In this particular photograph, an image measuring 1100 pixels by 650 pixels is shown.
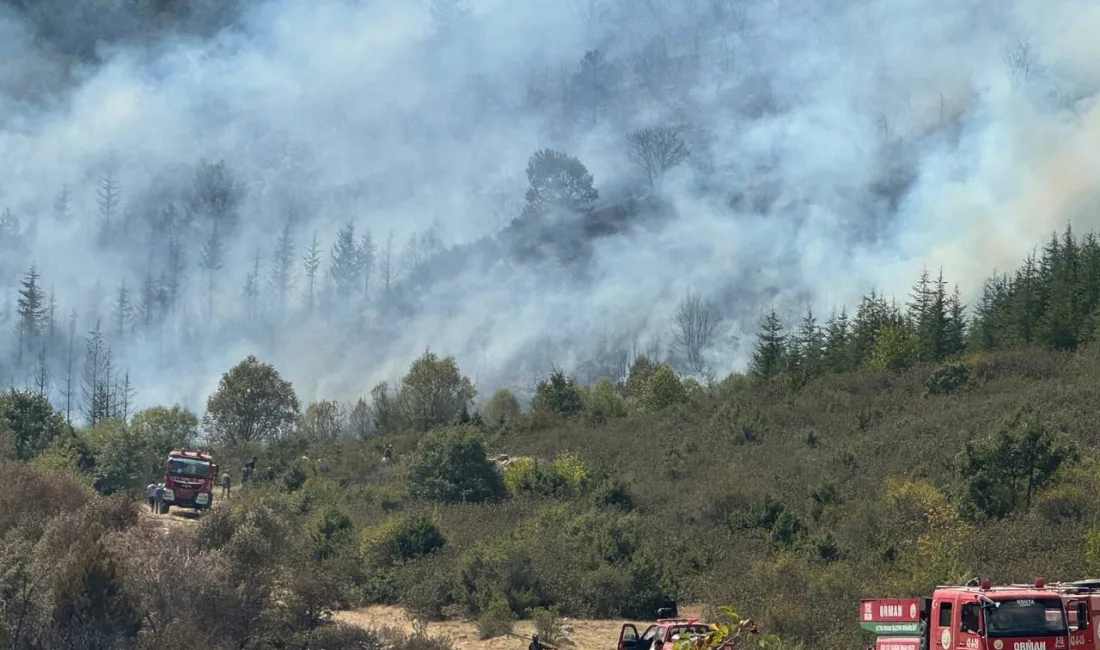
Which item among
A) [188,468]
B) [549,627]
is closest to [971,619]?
[549,627]

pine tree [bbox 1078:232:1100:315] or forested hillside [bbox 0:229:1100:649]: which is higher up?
pine tree [bbox 1078:232:1100:315]

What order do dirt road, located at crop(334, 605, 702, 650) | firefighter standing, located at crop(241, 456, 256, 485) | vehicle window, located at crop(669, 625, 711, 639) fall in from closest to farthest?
1. vehicle window, located at crop(669, 625, 711, 639)
2. dirt road, located at crop(334, 605, 702, 650)
3. firefighter standing, located at crop(241, 456, 256, 485)

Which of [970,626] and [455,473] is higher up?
[455,473]

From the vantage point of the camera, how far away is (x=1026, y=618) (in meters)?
18.9

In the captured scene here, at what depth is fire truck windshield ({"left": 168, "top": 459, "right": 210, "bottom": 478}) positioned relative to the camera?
179ft

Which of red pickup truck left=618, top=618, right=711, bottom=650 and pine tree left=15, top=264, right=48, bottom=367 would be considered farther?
pine tree left=15, top=264, right=48, bottom=367

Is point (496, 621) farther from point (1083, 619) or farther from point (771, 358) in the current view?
point (771, 358)

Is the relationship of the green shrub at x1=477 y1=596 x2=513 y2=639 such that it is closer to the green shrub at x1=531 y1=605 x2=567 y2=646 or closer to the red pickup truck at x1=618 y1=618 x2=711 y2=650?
the green shrub at x1=531 y1=605 x2=567 y2=646

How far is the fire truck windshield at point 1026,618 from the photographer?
18.8m

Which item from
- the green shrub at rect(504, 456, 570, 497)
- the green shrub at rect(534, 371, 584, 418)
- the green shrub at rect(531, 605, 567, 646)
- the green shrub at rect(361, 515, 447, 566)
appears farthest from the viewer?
the green shrub at rect(534, 371, 584, 418)

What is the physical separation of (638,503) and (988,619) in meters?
33.0

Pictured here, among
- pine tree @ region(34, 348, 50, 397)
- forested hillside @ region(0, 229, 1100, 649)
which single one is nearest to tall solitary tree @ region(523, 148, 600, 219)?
pine tree @ region(34, 348, 50, 397)

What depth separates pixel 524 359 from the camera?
496 feet

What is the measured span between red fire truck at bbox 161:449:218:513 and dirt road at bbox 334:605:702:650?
56.7 feet
